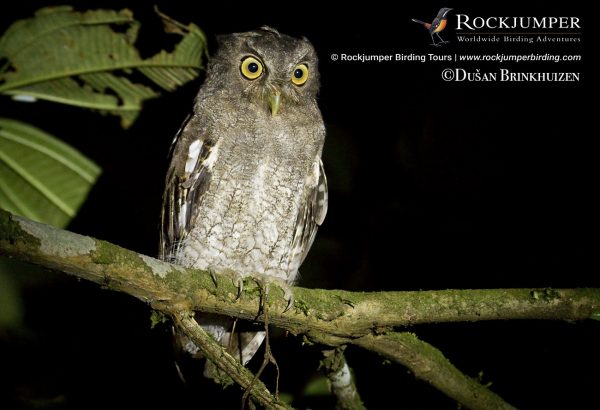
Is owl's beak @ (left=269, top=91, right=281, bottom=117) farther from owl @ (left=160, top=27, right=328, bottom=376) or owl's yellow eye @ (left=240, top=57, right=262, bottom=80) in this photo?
owl's yellow eye @ (left=240, top=57, right=262, bottom=80)

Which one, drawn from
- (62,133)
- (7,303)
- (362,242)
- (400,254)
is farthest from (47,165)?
(400,254)

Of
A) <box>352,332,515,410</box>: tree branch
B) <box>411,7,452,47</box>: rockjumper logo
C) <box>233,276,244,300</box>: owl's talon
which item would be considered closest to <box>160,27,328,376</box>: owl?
<box>233,276,244,300</box>: owl's talon

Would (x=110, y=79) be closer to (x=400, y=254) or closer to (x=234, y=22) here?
(x=234, y=22)

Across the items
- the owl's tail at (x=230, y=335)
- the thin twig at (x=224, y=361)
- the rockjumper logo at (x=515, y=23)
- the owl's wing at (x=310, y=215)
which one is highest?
the rockjumper logo at (x=515, y=23)

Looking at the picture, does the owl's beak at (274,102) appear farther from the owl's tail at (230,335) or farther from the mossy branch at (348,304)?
the owl's tail at (230,335)

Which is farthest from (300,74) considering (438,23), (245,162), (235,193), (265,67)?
(438,23)

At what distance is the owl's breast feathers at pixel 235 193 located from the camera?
2660 mm

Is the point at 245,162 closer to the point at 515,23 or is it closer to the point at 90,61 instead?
the point at 90,61

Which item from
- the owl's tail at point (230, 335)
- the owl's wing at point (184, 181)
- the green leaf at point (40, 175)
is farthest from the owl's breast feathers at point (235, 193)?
the green leaf at point (40, 175)

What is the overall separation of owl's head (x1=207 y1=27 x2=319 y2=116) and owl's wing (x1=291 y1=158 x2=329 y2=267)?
20.0 inches

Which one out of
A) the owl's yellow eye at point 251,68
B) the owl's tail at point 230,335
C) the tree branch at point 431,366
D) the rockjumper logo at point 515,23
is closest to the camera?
the tree branch at point 431,366

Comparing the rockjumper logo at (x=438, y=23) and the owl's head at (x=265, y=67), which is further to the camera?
the rockjumper logo at (x=438, y=23)

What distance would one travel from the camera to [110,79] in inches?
116

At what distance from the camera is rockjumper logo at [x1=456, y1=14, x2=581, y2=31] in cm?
333
